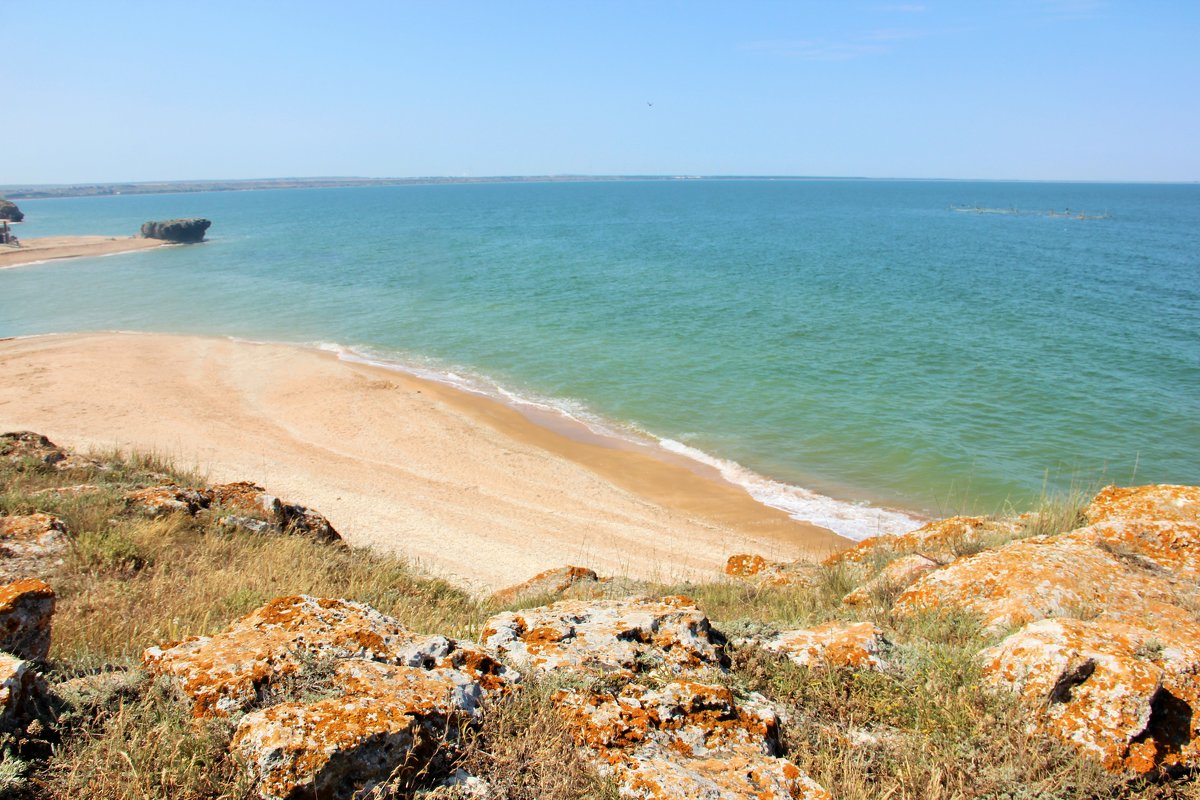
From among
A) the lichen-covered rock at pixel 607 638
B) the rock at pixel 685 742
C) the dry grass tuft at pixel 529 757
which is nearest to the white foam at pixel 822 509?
the lichen-covered rock at pixel 607 638

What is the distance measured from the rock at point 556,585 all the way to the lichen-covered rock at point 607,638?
2528 mm

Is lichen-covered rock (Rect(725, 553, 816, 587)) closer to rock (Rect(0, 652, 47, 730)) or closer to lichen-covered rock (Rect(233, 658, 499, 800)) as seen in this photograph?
lichen-covered rock (Rect(233, 658, 499, 800))

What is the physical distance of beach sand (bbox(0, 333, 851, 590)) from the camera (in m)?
13.5

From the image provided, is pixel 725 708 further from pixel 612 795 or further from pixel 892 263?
pixel 892 263

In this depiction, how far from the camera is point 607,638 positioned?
4.20 m

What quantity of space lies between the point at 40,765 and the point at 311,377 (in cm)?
2314

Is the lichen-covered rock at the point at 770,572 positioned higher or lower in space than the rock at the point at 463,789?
lower

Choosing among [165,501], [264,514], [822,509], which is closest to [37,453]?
[165,501]

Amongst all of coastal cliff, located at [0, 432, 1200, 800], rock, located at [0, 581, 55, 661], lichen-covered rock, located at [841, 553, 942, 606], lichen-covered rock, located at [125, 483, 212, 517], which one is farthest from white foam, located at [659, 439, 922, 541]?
rock, located at [0, 581, 55, 661]

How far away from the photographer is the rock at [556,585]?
24.1 feet

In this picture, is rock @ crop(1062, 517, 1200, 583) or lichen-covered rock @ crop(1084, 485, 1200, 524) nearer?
rock @ crop(1062, 517, 1200, 583)

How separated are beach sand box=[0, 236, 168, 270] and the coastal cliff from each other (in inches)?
2564

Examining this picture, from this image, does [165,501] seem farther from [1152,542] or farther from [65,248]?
[65,248]

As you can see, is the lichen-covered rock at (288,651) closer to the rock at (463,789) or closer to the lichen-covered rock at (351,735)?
the lichen-covered rock at (351,735)
